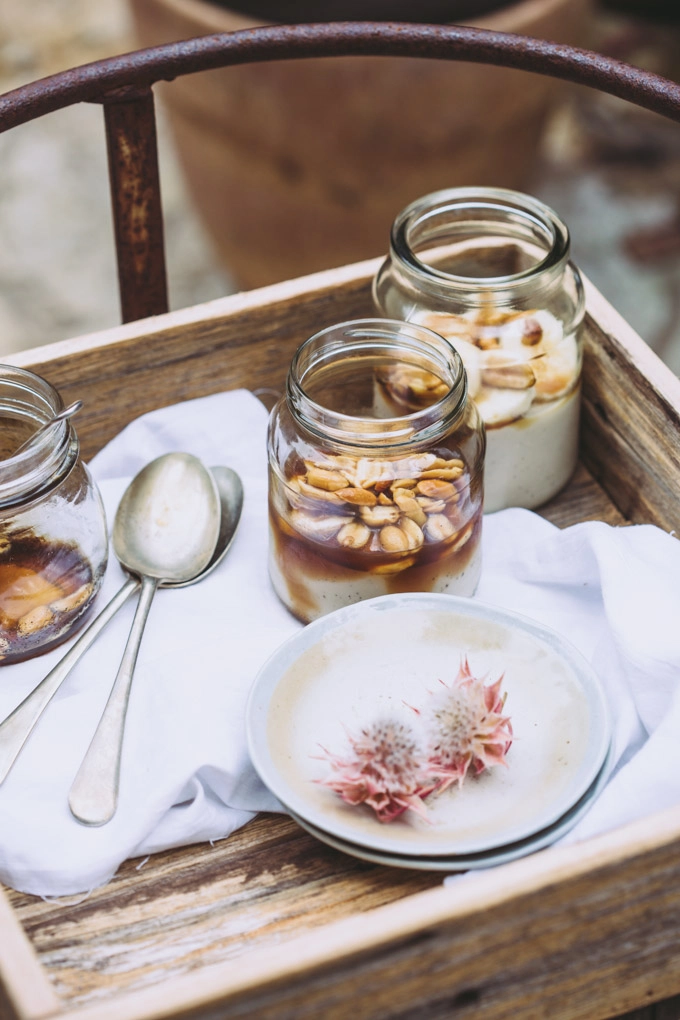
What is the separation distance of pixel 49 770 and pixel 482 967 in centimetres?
23

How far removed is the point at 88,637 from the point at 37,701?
0.05 m

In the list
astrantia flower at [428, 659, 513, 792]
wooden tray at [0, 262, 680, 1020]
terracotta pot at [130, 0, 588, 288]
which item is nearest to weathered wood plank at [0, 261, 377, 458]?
wooden tray at [0, 262, 680, 1020]

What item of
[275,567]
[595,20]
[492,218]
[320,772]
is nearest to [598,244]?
[595,20]

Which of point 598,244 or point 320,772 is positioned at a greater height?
point 320,772

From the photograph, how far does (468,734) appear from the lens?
51 cm

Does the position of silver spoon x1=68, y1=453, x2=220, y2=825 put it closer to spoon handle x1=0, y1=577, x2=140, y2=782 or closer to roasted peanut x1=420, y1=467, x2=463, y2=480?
spoon handle x1=0, y1=577, x2=140, y2=782

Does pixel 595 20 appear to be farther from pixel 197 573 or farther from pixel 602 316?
pixel 197 573

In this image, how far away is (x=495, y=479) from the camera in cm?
69

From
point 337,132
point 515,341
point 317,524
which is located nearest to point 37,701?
point 317,524

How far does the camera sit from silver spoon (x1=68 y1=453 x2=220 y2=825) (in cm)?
56

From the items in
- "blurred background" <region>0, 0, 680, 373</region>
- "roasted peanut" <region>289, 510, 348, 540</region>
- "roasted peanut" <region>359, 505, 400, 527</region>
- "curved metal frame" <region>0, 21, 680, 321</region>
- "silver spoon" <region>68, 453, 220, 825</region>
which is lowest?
"blurred background" <region>0, 0, 680, 373</region>

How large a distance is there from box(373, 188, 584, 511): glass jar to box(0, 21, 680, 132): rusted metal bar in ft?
0.29

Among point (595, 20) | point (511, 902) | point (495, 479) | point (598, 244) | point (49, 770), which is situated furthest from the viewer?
point (595, 20)

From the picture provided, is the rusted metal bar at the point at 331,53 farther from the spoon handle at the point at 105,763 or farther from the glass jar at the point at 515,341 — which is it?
the spoon handle at the point at 105,763
